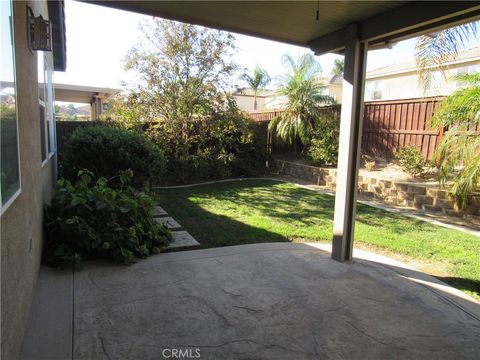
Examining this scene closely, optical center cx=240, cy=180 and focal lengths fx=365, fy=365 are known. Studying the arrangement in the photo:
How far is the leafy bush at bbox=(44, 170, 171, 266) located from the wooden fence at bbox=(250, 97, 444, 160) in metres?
6.86

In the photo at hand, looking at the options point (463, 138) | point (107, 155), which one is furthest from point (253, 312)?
point (463, 138)

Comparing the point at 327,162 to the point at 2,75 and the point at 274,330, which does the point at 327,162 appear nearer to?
the point at 274,330

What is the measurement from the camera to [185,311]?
296 centimetres

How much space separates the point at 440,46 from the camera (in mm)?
5090

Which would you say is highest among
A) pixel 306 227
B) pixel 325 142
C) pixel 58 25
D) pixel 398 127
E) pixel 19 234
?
pixel 58 25

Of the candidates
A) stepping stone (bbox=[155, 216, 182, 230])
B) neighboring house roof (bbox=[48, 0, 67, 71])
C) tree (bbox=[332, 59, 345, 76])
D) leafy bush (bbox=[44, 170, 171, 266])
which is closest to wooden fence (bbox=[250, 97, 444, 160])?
stepping stone (bbox=[155, 216, 182, 230])

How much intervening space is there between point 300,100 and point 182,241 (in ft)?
25.7

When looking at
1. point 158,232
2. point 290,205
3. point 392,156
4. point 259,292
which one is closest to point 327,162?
point 392,156

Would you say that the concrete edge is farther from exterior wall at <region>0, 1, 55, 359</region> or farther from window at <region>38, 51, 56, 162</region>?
window at <region>38, 51, 56, 162</region>

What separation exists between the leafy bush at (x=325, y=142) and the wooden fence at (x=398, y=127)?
41 cm

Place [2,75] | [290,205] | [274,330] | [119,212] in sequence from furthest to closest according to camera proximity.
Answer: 1. [290,205]
2. [119,212]
3. [274,330]
4. [2,75]

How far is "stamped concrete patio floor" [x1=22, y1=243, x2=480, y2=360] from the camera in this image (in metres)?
2.50

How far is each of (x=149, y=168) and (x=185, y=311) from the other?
383 cm

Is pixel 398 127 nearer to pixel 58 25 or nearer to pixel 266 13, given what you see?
pixel 266 13
